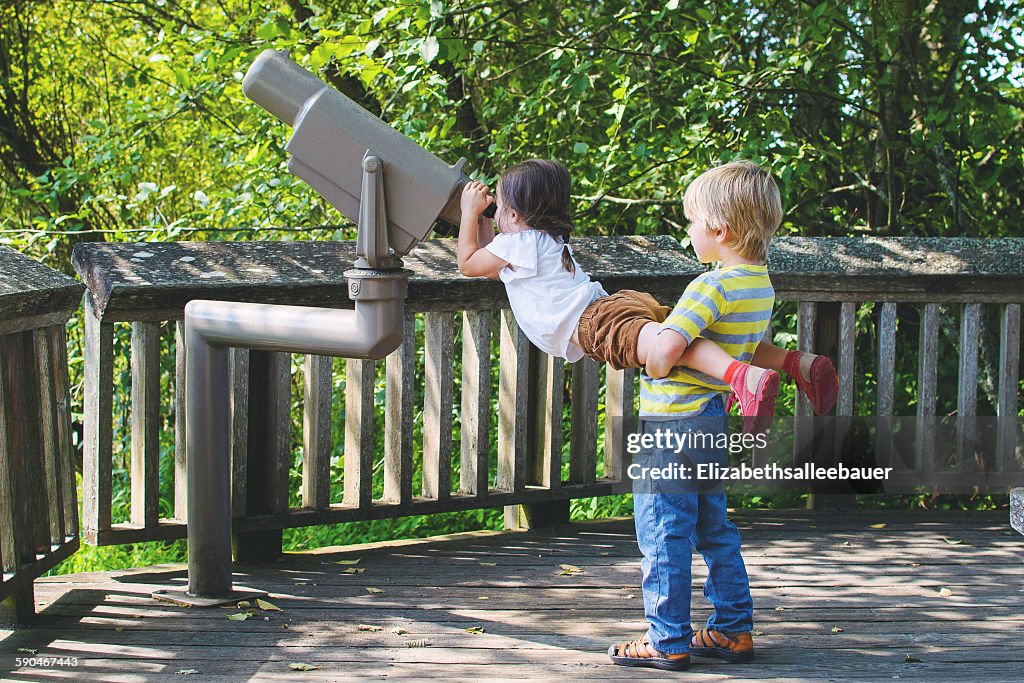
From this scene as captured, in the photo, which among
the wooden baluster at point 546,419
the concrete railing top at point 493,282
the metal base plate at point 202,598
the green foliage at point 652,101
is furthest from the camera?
the green foliage at point 652,101

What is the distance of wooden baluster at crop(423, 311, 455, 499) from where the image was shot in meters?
3.79

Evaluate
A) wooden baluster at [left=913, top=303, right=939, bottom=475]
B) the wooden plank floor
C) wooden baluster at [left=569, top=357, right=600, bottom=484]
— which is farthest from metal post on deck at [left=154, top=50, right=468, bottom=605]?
wooden baluster at [left=913, top=303, right=939, bottom=475]

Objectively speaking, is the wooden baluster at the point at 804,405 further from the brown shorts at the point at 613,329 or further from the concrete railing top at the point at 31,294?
the concrete railing top at the point at 31,294

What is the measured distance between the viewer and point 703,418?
2.69 meters

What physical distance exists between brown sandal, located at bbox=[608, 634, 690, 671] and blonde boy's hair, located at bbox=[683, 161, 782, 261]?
0.98m

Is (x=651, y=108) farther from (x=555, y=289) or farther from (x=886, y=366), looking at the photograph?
(x=555, y=289)

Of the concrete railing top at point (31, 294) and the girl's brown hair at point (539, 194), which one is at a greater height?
the girl's brown hair at point (539, 194)

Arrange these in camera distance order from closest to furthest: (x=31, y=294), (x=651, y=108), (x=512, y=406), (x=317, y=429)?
(x=31, y=294), (x=317, y=429), (x=512, y=406), (x=651, y=108)

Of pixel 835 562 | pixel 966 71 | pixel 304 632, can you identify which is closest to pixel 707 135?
pixel 966 71

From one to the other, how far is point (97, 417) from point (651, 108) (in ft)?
9.00

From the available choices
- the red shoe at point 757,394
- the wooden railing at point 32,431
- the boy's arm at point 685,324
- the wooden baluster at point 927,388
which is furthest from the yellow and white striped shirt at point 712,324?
the wooden baluster at point 927,388

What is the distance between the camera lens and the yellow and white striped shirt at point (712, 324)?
2516mm

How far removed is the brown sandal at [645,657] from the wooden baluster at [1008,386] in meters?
2.00

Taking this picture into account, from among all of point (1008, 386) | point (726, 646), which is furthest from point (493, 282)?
point (1008, 386)
